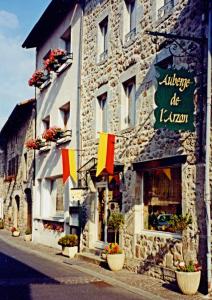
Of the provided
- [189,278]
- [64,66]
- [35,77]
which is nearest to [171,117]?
[189,278]

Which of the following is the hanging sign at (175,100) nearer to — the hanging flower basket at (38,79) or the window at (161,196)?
the window at (161,196)

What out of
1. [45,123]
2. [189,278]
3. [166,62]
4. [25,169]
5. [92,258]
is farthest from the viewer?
[25,169]

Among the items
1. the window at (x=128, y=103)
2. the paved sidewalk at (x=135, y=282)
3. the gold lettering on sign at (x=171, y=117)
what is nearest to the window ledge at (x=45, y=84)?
the window at (x=128, y=103)

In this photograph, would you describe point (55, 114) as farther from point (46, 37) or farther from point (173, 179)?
point (173, 179)

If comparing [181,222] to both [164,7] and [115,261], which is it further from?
[164,7]

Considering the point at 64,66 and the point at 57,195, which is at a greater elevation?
the point at 64,66

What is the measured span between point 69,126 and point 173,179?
7.72 m

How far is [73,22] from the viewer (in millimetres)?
17797

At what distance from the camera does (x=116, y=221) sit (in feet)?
41.0

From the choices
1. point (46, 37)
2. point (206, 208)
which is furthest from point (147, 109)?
point (46, 37)

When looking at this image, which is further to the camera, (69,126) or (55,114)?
(55,114)

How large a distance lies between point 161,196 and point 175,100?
2.92 meters

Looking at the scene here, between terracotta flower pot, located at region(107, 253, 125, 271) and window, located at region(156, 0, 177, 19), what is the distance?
5.71 metres

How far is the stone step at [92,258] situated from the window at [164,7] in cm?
620
